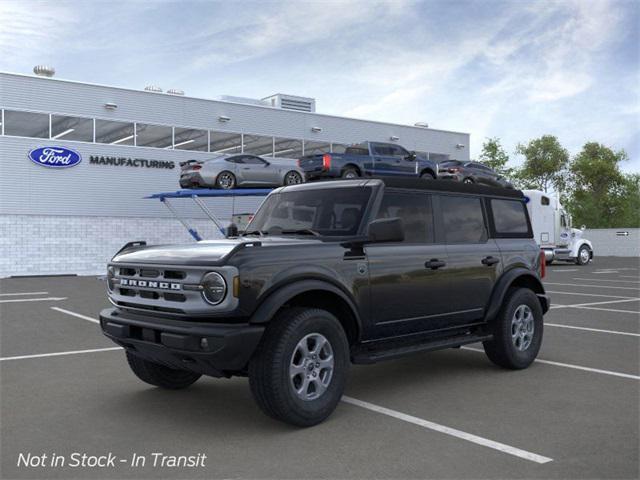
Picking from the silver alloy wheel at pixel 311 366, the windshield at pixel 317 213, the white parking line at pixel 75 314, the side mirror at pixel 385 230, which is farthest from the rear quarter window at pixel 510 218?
the white parking line at pixel 75 314

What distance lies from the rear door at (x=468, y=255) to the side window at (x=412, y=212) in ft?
0.61

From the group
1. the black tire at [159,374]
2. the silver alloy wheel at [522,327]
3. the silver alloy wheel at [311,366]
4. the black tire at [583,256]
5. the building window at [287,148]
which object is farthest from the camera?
the building window at [287,148]

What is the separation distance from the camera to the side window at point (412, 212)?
5.80 meters

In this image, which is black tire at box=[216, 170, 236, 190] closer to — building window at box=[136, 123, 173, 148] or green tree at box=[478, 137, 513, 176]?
building window at box=[136, 123, 173, 148]

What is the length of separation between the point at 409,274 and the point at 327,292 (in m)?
1.00

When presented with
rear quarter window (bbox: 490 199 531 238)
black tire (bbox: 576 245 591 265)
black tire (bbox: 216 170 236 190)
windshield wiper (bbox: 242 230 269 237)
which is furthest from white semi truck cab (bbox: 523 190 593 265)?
windshield wiper (bbox: 242 230 269 237)

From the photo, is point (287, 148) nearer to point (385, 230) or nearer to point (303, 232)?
point (303, 232)

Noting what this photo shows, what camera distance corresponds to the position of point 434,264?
5.90 meters

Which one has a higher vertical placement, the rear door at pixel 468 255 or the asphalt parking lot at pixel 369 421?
the rear door at pixel 468 255

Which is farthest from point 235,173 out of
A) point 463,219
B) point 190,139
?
point 463,219

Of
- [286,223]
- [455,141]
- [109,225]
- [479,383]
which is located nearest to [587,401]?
[479,383]

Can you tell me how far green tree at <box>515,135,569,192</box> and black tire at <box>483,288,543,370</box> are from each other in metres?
67.4

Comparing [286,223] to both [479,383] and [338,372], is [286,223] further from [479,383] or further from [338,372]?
[479,383]

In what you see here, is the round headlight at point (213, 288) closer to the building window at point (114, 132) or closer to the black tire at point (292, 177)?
the black tire at point (292, 177)
